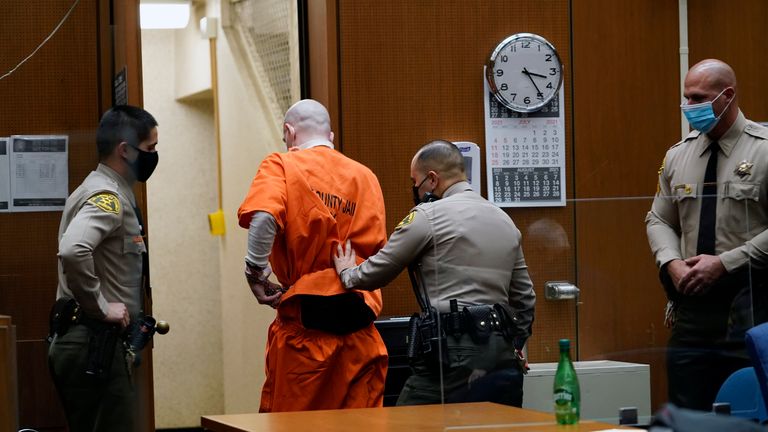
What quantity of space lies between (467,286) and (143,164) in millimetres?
1539

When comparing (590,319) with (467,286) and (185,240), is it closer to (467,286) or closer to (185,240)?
(467,286)

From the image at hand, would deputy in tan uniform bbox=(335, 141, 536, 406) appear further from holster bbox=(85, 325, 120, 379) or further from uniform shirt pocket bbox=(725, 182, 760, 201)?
holster bbox=(85, 325, 120, 379)

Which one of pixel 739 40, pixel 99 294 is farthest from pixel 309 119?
pixel 739 40

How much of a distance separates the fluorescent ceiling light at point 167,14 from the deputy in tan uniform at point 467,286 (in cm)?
441

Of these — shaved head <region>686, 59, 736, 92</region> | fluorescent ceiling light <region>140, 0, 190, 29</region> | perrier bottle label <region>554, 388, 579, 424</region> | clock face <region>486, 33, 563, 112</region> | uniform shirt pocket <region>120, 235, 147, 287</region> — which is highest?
fluorescent ceiling light <region>140, 0, 190, 29</region>

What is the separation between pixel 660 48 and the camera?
219 inches

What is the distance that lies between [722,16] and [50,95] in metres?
3.13

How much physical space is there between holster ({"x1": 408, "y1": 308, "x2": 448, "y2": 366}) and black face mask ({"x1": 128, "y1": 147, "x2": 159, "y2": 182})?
1.36m

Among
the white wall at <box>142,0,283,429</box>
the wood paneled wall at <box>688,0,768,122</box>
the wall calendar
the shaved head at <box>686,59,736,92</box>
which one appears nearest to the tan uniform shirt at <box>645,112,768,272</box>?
the shaved head at <box>686,59,736,92</box>

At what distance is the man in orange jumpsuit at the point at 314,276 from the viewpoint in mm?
4285

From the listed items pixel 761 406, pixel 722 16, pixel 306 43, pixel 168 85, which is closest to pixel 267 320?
pixel 306 43

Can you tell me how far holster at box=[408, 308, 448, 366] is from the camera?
381 centimetres

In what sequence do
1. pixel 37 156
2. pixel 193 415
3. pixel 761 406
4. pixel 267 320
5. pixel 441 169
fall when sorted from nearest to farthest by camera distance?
pixel 761 406 < pixel 441 169 < pixel 37 156 < pixel 267 320 < pixel 193 415

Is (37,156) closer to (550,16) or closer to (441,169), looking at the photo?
(441,169)
